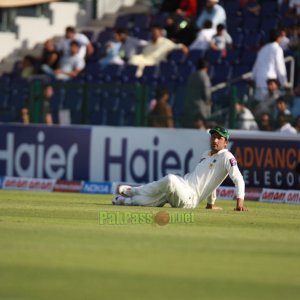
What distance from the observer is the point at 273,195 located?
20484mm

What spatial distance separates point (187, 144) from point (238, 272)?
12771mm

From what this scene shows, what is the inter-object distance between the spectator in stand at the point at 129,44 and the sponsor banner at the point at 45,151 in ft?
14.2

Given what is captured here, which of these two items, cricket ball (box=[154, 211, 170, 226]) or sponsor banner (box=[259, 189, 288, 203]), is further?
sponsor banner (box=[259, 189, 288, 203])

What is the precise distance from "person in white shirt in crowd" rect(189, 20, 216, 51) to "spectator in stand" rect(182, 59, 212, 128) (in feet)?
11.8

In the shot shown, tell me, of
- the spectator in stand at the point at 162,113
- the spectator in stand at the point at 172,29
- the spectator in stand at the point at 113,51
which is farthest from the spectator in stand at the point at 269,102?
the spectator in stand at the point at 113,51

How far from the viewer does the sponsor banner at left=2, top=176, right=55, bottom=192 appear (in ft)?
74.0

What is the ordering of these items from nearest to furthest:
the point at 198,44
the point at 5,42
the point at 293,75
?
the point at 293,75 → the point at 198,44 → the point at 5,42

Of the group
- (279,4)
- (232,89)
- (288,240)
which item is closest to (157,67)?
(279,4)

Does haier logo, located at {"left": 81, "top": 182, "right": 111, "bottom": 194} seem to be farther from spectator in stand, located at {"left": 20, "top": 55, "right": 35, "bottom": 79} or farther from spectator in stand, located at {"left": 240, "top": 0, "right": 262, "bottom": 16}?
spectator in stand, located at {"left": 20, "top": 55, "right": 35, "bottom": 79}

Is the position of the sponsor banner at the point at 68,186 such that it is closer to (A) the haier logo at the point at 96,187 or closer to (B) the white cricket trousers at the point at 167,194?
(A) the haier logo at the point at 96,187

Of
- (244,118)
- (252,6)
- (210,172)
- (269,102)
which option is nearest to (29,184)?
(244,118)

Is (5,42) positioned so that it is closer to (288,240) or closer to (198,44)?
(198,44)

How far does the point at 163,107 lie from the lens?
22266 mm

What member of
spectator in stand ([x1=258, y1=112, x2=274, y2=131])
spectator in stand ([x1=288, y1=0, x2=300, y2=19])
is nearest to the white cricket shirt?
spectator in stand ([x1=258, y1=112, x2=274, y2=131])
